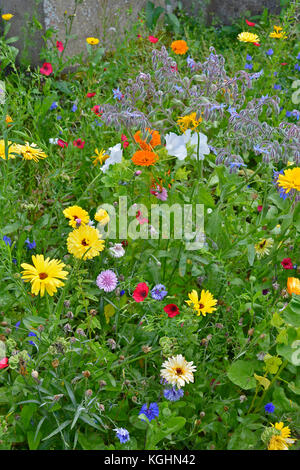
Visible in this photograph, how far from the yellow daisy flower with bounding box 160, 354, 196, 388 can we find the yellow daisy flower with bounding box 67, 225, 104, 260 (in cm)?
40

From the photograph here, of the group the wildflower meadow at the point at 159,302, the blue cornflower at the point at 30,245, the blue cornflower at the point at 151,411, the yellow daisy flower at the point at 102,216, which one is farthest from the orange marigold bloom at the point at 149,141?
the blue cornflower at the point at 151,411

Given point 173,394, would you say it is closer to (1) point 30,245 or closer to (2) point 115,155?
(1) point 30,245

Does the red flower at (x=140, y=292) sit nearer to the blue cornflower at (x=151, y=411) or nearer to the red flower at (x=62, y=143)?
the blue cornflower at (x=151, y=411)

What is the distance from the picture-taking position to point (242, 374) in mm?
1542

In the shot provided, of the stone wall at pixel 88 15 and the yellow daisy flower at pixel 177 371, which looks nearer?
the yellow daisy flower at pixel 177 371

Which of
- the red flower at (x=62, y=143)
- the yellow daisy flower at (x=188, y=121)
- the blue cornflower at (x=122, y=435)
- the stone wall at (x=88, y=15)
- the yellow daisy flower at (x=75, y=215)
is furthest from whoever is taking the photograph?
the stone wall at (x=88, y=15)

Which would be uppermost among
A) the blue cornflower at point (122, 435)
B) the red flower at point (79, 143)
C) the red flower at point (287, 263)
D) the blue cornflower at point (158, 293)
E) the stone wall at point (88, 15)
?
the stone wall at point (88, 15)

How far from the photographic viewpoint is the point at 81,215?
5.52 ft

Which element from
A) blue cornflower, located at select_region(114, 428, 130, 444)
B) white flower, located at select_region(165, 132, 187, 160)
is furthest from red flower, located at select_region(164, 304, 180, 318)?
white flower, located at select_region(165, 132, 187, 160)

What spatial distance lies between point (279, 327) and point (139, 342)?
46 cm

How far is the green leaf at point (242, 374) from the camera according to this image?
1519 mm

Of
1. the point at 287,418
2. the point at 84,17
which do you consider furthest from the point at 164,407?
the point at 84,17

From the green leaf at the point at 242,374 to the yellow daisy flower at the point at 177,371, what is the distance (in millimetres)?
183

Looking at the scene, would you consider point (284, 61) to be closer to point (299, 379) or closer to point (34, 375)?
point (299, 379)
